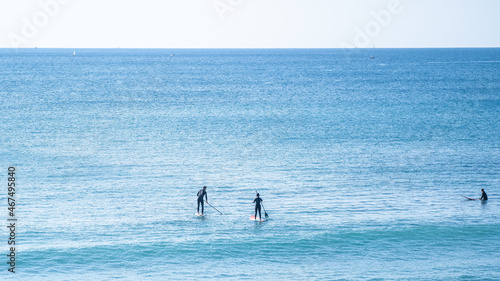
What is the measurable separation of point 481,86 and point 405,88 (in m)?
14.9

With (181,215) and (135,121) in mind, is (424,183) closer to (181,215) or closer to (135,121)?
(181,215)

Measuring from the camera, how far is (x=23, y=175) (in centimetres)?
3797

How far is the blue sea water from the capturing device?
23.2 meters

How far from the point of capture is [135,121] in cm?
6519

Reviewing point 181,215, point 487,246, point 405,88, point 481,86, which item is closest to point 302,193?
point 181,215

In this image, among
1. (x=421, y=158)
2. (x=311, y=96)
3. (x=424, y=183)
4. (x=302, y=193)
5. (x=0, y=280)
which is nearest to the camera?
(x=0, y=280)

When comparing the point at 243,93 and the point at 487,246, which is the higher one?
the point at 243,93

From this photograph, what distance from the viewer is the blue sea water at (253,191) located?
23.2 m

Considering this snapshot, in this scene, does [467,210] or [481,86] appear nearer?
[467,210]

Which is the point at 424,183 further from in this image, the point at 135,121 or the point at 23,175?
A: the point at 135,121

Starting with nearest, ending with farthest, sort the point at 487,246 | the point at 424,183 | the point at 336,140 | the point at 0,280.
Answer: the point at 0,280 → the point at 487,246 → the point at 424,183 → the point at 336,140

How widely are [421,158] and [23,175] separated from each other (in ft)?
94.8

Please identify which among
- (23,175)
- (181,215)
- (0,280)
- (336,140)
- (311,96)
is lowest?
(0,280)

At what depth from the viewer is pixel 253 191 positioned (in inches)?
1372
